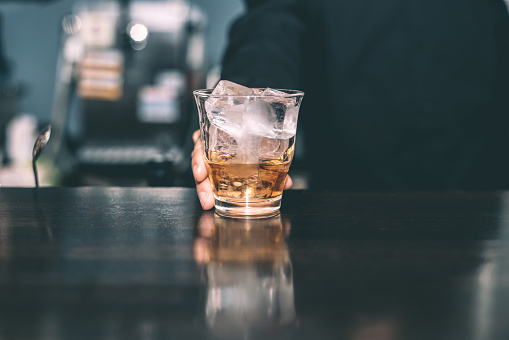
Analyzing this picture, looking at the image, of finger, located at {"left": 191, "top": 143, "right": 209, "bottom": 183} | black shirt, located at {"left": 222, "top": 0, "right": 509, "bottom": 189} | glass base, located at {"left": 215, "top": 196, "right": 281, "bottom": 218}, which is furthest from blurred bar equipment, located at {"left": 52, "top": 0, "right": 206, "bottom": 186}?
glass base, located at {"left": 215, "top": 196, "right": 281, "bottom": 218}

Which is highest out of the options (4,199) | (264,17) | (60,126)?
(264,17)

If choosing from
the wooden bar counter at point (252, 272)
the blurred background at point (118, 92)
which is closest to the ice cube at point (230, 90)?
the wooden bar counter at point (252, 272)

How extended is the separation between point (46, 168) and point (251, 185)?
8.19 ft

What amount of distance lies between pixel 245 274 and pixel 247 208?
224 millimetres

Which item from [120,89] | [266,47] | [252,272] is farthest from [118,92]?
[252,272]

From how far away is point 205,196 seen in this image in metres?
0.71

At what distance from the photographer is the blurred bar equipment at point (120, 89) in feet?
10.2

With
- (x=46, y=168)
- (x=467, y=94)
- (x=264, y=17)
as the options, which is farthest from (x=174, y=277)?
(x=46, y=168)

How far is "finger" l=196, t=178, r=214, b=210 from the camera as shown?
70 centimetres

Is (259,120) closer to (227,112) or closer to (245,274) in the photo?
(227,112)

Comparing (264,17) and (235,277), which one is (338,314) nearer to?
(235,277)

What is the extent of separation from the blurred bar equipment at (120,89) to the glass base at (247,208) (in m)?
2.46

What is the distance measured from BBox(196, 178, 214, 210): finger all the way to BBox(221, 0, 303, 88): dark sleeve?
0.47 meters

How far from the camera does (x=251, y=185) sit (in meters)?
0.65
